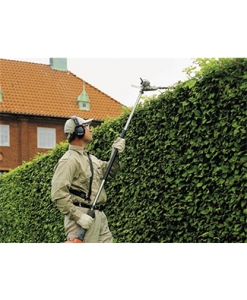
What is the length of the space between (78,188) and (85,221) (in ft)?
1.69

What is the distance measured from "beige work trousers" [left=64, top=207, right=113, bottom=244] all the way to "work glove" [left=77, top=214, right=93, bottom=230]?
243 mm

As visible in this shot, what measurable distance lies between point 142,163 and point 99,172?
1.27 m

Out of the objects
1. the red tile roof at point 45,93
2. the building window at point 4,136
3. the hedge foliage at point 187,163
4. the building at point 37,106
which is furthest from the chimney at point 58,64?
the hedge foliage at point 187,163

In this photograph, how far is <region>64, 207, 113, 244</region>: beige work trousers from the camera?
5359mm

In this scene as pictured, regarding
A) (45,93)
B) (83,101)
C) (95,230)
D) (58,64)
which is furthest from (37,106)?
(95,230)

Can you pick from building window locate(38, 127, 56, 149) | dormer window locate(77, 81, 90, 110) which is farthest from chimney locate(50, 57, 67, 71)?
building window locate(38, 127, 56, 149)

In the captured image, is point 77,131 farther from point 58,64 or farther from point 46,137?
point 58,64

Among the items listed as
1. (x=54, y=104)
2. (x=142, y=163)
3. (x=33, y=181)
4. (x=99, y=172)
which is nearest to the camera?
(x=99, y=172)

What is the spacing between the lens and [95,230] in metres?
5.41

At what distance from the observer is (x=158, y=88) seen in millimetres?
6445

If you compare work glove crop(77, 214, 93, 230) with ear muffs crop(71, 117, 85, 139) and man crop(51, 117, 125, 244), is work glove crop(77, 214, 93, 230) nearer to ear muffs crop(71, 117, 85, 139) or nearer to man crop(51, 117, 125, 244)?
man crop(51, 117, 125, 244)

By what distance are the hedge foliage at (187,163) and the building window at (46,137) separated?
23.9m
